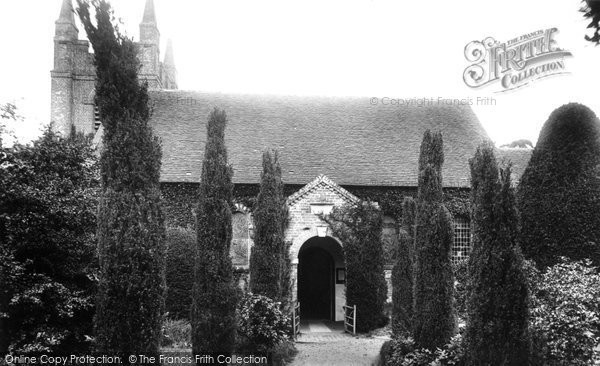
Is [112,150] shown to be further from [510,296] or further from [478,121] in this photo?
[478,121]

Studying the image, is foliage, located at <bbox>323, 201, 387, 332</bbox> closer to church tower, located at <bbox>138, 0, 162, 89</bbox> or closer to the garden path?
the garden path

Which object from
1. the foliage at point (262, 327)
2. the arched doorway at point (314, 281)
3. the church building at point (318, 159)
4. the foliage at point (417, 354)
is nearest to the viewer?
the foliage at point (417, 354)

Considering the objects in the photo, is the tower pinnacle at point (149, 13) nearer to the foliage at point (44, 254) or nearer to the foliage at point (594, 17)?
the foliage at point (44, 254)

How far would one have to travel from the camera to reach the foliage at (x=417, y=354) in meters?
10.9

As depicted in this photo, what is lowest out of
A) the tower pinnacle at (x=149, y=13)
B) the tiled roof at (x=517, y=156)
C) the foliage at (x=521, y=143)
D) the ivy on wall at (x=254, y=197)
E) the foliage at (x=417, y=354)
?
the foliage at (x=417, y=354)

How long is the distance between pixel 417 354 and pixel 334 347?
5.29 metres

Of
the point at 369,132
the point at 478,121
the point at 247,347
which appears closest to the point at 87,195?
the point at 247,347

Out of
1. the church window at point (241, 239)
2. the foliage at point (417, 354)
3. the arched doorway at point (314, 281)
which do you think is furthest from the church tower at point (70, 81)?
the foliage at point (417, 354)

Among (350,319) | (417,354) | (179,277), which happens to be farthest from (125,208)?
(350,319)

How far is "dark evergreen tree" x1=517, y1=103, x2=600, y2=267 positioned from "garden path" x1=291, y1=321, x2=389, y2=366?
5.51m

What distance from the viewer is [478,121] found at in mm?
27641

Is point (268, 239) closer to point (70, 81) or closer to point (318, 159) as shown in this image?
point (318, 159)

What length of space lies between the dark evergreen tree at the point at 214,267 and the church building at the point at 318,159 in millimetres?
6633

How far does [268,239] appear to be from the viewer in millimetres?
16172
